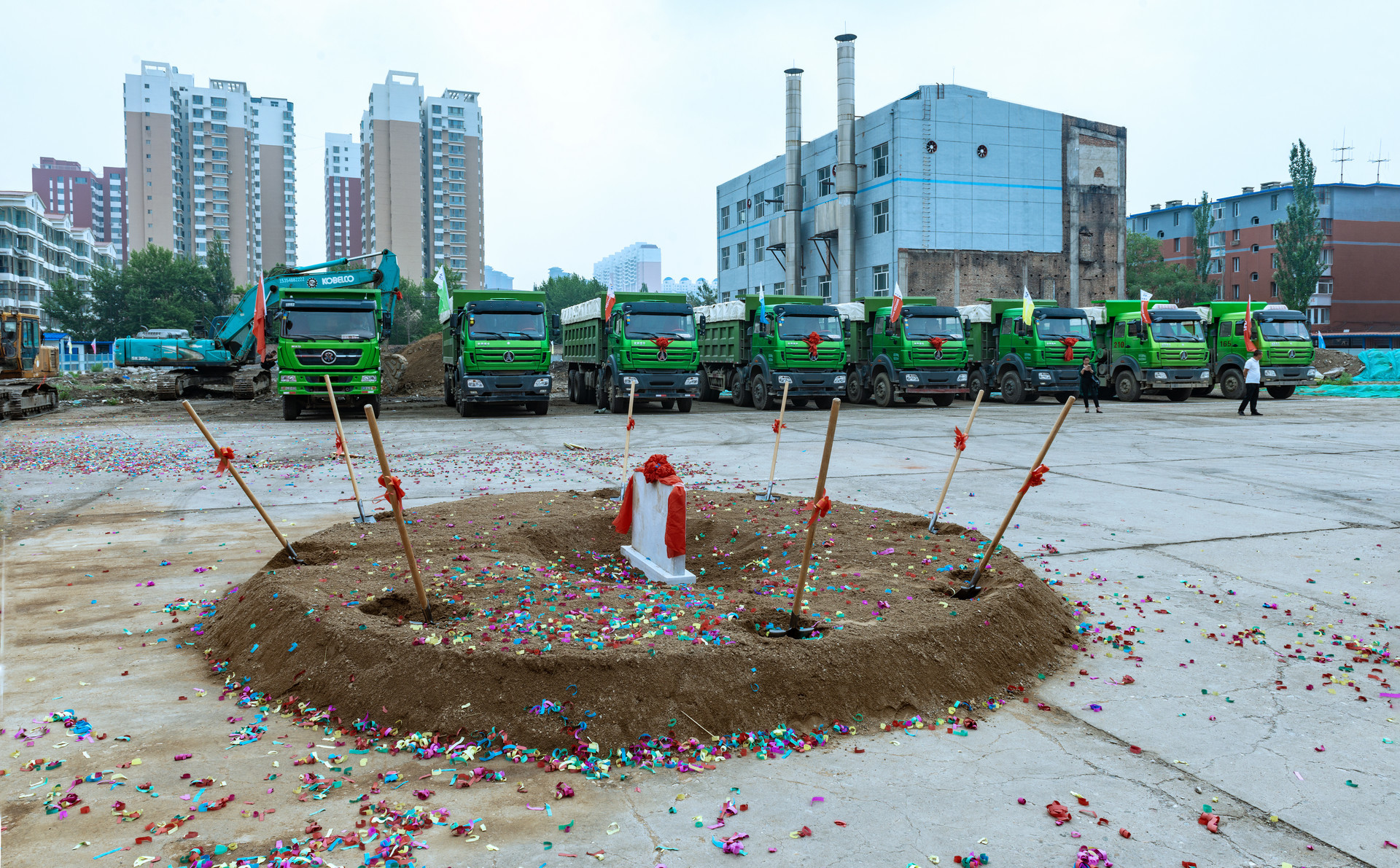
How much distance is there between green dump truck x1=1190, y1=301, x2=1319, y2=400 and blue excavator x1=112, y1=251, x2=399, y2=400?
82.7 ft

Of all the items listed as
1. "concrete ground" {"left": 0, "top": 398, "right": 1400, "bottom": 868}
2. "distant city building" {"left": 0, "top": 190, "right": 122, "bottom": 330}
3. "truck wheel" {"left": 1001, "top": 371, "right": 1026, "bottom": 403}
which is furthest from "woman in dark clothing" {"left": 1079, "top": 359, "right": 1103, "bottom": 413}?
"distant city building" {"left": 0, "top": 190, "right": 122, "bottom": 330}

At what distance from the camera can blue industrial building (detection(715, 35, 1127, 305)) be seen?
43.8 meters

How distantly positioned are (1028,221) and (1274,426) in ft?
94.5

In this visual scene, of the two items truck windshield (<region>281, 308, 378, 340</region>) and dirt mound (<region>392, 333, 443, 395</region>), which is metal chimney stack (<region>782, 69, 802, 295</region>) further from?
truck windshield (<region>281, 308, 378, 340</region>)

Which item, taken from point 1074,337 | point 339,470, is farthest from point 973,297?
point 339,470

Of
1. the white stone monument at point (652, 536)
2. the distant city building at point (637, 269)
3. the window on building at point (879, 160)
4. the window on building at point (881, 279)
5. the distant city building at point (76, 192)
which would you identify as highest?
the distant city building at point (76, 192)

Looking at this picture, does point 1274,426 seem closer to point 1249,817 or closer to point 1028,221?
point 1249,817

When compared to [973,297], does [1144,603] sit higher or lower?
lower

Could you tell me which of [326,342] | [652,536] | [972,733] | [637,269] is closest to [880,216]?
[326,342]

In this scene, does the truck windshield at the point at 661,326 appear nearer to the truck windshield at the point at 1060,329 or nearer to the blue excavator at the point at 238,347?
the blue excavator at the point at 238,347

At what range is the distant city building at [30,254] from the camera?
7700 centimetres

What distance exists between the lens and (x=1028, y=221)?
150ft

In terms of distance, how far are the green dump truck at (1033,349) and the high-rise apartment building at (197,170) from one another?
9978 centimetres

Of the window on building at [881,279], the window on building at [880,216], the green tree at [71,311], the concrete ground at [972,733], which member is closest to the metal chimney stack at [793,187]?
the window on building at [881,279]
